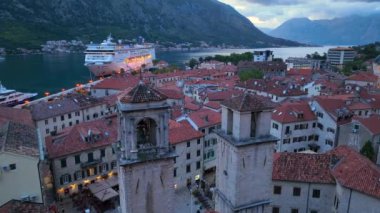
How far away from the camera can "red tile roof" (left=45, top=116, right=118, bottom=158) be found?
114 ft

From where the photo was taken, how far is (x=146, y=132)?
19156 millimetres

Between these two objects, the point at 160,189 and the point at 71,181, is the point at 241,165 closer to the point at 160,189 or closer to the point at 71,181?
the point at 160,189

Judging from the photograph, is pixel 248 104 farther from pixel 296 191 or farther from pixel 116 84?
pixel 116 84

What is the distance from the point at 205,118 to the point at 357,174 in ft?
74.8

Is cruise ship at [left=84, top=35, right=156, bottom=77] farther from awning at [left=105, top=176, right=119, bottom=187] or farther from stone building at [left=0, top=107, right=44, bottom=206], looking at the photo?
stone building at [left=0, top=107, right=44, bottom=206]

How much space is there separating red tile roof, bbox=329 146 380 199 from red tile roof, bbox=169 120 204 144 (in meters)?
17.2

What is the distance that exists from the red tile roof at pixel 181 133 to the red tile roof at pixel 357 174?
56.4 ft

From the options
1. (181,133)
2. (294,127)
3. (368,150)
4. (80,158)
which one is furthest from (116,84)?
(368,150)

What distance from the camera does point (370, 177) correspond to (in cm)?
2408

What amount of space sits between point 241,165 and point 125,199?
8.57 meters

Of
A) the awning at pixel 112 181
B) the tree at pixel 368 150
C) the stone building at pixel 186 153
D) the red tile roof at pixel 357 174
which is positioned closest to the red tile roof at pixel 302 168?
the red tile roof at pixel 357 174

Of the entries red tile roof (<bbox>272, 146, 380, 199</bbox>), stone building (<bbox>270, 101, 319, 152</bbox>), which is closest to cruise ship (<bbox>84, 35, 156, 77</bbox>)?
stone building (<bbox>270, 101, 319, 152</bbox>)

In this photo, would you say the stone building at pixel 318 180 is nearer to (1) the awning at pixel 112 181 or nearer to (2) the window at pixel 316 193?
(2) the window at pixel 316 193

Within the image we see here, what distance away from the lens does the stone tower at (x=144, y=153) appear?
57.3 ft
